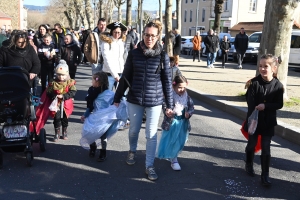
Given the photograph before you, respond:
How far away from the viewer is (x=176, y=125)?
198 inches

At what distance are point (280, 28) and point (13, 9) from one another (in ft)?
226

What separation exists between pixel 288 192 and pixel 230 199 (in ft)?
2.51

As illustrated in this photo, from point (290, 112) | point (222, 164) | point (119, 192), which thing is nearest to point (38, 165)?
point (119, 192)

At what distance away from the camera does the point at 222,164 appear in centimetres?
526

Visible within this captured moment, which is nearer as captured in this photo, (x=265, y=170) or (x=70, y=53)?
(x=265, y=170)

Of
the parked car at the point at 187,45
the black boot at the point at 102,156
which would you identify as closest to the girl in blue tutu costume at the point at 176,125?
the black boot at the point at 102,156

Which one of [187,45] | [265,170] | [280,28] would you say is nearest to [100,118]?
[265,170]

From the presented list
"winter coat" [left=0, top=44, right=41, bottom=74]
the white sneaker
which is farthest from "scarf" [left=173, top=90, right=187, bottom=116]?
"winter coat" [left=0, top=44, right=41, bottom=74]

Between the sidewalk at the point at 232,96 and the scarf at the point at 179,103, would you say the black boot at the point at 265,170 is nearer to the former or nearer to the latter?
the scarf at the point at 179,103

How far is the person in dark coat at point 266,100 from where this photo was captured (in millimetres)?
4480

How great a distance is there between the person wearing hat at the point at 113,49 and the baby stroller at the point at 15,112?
1.81 meters

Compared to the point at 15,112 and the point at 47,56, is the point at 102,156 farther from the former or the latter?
the point at 47,56

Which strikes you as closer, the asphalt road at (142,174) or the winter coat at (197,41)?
the asphalt road at (142,174)

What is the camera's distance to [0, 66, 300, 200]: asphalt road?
14.0 ft
